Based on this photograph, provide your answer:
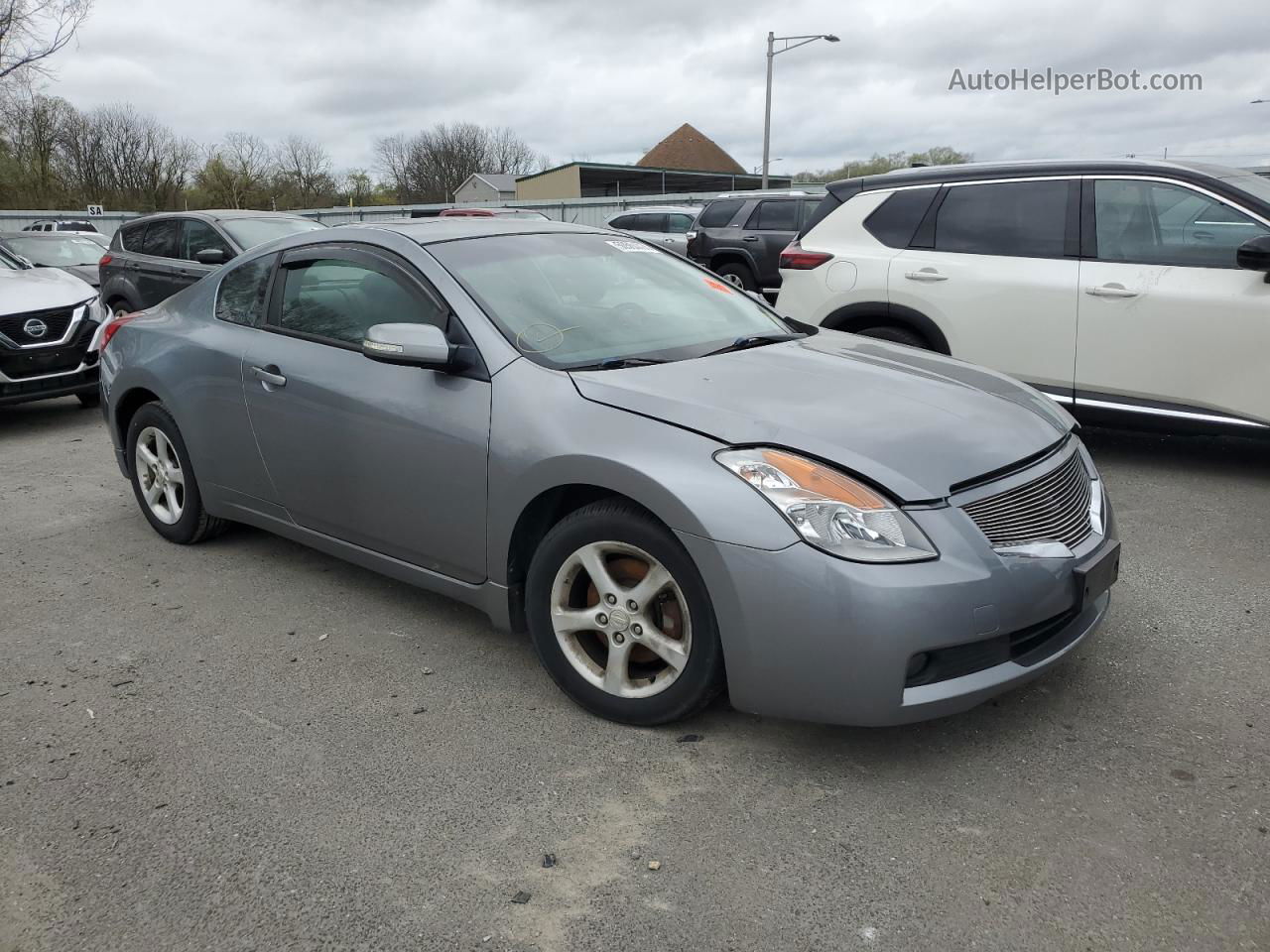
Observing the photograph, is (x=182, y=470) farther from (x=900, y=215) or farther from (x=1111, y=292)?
(x=1111, y=292)

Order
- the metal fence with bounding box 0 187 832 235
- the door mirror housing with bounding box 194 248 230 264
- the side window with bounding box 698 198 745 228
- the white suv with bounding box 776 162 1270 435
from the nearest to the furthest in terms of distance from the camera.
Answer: the white suv with bounding box 776 162 1270 435 < the door mirror housing with bounding box 194 248 230 264 < the side window with bounding box 698 198 745 228 < the metal fence with bounding box 0 187 832 235

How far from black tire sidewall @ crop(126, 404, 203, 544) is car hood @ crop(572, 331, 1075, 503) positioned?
2.38 meters

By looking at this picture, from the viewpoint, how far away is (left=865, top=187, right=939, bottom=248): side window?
640 cm

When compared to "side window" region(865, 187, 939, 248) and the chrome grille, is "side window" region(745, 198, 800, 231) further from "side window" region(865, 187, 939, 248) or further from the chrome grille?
the chrome grille

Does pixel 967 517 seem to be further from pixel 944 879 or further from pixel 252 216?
pixel 252 216

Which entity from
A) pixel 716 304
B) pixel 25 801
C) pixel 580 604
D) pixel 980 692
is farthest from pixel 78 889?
pixel 716 304

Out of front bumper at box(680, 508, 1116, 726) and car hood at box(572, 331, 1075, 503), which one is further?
car hood at box(572, 331, 1075, 503)

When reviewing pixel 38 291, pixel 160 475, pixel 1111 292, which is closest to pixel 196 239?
pixel 38 291

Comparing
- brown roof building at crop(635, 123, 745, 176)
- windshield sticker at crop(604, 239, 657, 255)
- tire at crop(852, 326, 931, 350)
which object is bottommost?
tire at crop(852, 326, 931, 350)

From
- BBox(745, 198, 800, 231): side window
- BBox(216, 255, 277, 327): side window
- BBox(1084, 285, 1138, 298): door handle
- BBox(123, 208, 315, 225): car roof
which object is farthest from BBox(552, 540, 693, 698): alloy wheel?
BBox(745, 198, 800, 231): side window

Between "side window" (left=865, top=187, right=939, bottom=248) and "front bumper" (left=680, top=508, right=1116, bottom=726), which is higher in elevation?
"side window" (left=865, top=187, right=939, bottom=248)

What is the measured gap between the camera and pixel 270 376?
13.1 ft

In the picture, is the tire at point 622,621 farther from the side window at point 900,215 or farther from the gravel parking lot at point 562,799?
the side window at point 900,215

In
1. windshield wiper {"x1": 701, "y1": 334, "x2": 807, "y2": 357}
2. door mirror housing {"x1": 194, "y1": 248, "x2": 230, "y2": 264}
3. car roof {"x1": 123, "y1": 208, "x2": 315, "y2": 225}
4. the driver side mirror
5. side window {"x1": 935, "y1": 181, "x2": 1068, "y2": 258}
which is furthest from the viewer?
car roof {"x1": 123, "y1": 208, "x2": 315, "y2": 225}
